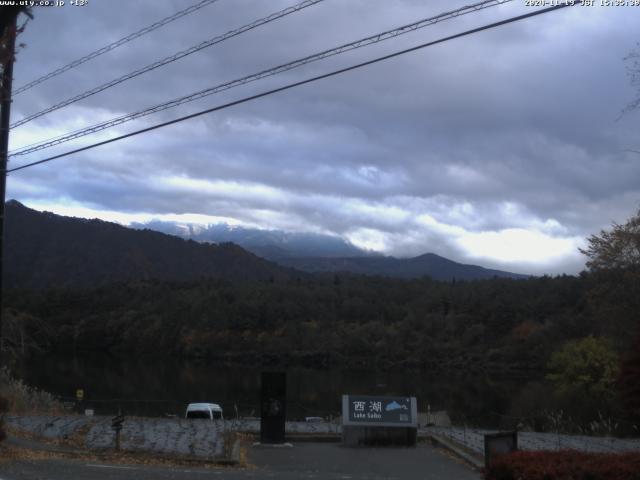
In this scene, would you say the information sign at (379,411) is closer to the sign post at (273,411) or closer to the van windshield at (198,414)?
the sign post at (273,411)

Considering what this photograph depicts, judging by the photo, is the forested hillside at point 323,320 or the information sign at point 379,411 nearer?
the information sign at point 379,411

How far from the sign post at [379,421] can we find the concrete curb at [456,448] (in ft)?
2.66

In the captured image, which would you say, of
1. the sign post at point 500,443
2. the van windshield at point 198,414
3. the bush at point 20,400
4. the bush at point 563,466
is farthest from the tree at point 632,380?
the bush at point 20,400

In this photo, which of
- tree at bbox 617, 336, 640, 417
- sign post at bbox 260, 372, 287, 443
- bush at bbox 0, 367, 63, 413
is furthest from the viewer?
bush at bbox 0, 367, 63, 413

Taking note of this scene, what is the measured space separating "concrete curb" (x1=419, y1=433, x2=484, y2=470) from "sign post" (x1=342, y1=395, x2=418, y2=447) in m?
0.81

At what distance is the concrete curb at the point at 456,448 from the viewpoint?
17.4 m

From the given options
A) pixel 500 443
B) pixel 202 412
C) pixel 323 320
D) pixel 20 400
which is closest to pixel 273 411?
pixel 500 443

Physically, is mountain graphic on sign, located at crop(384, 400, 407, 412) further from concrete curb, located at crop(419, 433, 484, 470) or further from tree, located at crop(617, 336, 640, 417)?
tree, located at crop(617, 336, 640, 417)

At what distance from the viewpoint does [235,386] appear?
73.1 m

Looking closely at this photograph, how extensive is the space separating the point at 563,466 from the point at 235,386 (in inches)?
2576

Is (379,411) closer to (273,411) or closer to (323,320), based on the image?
(273,411)

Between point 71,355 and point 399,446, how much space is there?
93.1m

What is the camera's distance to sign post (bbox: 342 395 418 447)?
2089cm

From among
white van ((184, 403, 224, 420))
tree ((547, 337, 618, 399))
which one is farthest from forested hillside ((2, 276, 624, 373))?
white van ((184, 403, 224, 420))
